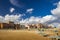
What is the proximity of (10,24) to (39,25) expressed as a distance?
18.8 m

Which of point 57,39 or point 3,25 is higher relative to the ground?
point 3,25

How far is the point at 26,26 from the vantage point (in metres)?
61.8

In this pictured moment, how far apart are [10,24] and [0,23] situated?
5217 millimetres

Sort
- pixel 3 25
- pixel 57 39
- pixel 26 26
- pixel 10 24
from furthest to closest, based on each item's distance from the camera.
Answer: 1. pixel 26 26
2. pixel 10 24
3. pixel 3 25
4. pixel 57 39

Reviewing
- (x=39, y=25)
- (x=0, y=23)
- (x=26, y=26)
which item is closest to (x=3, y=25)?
(x=0, y=23)

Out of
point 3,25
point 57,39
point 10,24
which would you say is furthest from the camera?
point 10,24

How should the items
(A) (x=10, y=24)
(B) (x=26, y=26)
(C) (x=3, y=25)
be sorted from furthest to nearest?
1. (B) (x=26, y=26)
2. (A) (x=10, y=24)
3. (C) (x=3, y=25)

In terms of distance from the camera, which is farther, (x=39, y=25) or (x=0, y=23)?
(x=39, y=25)

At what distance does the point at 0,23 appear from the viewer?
4462cm

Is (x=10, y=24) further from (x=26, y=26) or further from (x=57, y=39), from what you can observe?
(x=57, y=39)

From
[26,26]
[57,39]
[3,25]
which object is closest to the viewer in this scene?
[57,39]

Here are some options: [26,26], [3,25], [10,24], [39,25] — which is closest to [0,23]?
[3,25]

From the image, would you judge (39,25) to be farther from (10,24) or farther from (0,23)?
(0,23)

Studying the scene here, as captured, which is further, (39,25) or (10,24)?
(39,25)
